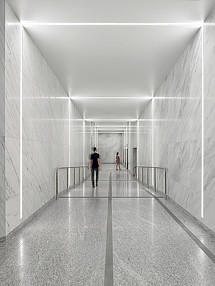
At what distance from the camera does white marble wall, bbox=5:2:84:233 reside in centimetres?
593

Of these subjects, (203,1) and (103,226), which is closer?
(203,1)

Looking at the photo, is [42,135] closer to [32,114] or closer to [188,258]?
[32,114]

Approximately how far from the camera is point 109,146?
1950 inches

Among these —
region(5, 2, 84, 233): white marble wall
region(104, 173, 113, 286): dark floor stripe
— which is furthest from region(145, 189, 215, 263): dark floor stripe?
region(5, 2, 84, 233): white marble wall

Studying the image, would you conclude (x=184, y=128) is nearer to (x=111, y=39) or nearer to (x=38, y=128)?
(x=111, y=39)

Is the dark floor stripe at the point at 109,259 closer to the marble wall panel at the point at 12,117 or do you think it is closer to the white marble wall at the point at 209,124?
the marble wall panel at the point at 12,117

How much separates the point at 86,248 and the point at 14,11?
467cm

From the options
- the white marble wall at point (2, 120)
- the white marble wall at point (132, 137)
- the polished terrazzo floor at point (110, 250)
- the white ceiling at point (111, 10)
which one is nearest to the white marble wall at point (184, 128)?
the polished terrazzo floor at point (110, 250)

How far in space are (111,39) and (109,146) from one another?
41.8 meters

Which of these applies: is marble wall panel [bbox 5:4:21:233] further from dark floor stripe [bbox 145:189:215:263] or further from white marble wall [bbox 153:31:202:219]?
white marble wall [bbox 153:31:202:219]

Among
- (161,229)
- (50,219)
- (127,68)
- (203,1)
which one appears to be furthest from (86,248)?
(127,68)

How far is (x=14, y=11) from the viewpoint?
6258 millimetres

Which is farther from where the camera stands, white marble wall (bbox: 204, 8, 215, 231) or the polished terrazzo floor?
white marble wall (bbox: 204, 8, 215, 231)

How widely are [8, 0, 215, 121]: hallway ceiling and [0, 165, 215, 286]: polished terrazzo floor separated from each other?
169 inches
